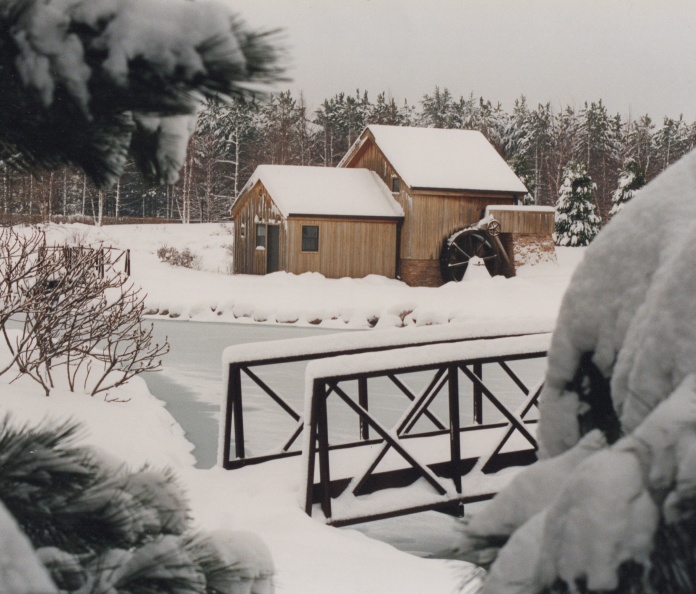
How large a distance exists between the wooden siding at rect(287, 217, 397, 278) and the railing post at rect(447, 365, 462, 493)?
2363cm

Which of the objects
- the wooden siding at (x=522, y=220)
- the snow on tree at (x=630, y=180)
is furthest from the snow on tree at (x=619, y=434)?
the snow on tree at (x=630, y=180)

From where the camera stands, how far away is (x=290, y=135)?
56.6m

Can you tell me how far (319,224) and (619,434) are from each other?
2929cm

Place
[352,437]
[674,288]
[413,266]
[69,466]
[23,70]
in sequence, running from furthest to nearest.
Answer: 1. [413,266]
2. [352,437]
3. [69,466]
4. [674,288]
5. [23,70]

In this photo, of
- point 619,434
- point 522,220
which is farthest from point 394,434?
point 522,220

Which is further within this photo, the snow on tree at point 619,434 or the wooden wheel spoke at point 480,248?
the wooden wheel spoke at point 480,248

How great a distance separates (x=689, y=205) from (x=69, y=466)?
1.21 metres

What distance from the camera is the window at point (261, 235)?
3247cm

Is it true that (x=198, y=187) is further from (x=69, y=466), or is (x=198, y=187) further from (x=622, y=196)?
(x=69, y=466)

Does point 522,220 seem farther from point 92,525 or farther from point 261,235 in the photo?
point 92,525

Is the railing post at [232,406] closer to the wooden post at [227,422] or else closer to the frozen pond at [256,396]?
the wooden post at [227,422]

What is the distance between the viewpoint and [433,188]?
30984 mm

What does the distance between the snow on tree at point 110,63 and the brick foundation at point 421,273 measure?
99.7 ft

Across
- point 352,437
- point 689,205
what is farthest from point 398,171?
point 689,205
